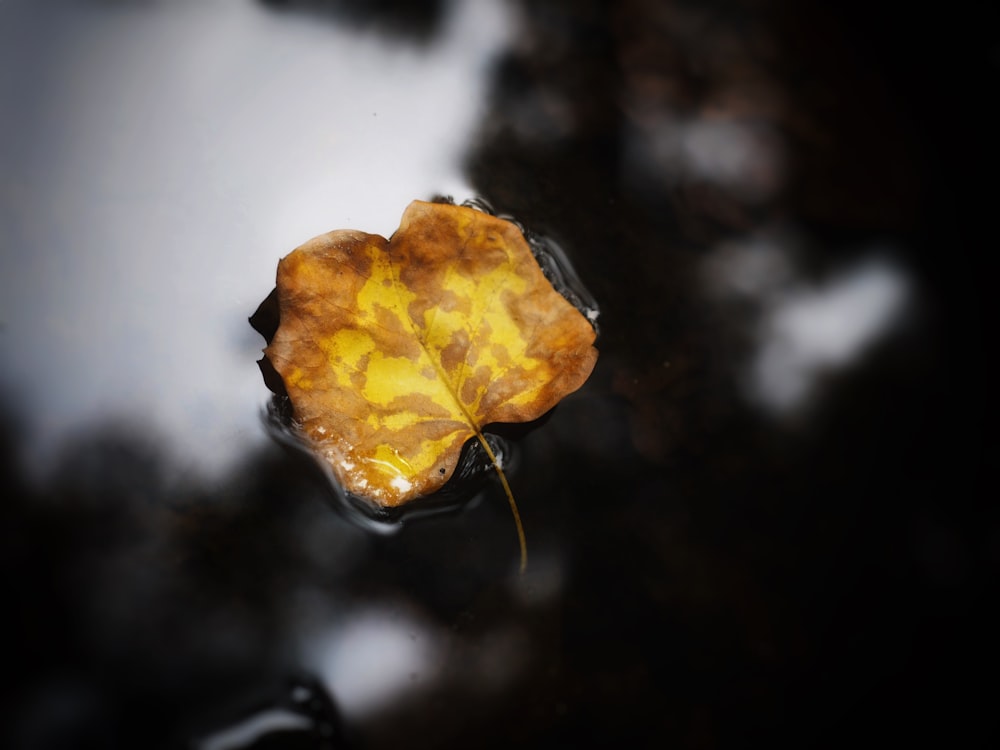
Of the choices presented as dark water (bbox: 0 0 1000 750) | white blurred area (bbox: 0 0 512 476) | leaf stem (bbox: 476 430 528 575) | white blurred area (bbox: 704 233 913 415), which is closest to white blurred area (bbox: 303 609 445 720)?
dark water (bbox: 0 0 1000 750)

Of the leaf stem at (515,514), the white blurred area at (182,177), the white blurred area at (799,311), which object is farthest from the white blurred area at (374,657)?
the white blurred area at (799,311)

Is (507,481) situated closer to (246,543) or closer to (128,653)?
(246,543)

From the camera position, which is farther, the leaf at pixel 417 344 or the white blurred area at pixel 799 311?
the white blurred area at pixel 799 311

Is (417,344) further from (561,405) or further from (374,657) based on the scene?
(374,657)

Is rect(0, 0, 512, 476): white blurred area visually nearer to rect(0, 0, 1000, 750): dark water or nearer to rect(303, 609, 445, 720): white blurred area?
rect(0, 0, 1000, 750): dark water

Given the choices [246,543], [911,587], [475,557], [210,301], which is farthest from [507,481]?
[911,587]

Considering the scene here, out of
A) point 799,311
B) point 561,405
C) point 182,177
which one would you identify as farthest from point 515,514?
point 182,177

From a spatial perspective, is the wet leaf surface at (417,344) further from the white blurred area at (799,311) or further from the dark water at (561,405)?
the white blurred area at (799,311)
